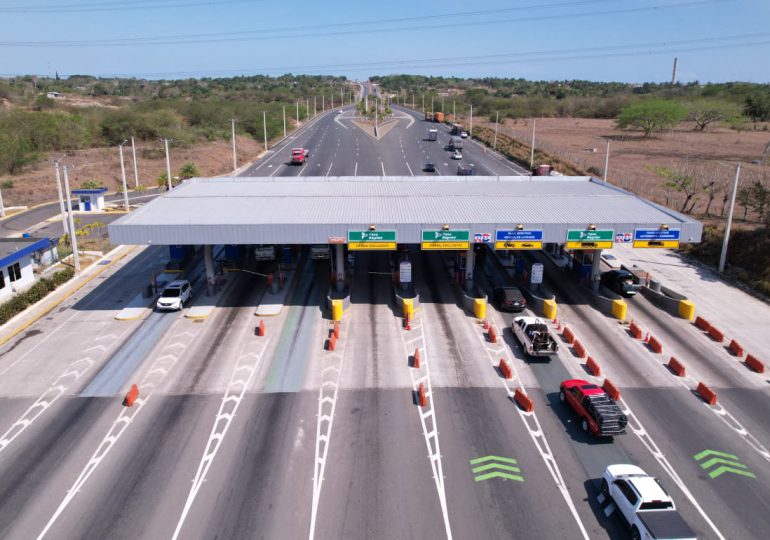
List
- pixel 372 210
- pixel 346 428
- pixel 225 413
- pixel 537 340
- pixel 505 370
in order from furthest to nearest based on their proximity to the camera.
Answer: pixel 372 210
pixel 537 340
pixel 505 370
pixel 225 413
pixel 346 428

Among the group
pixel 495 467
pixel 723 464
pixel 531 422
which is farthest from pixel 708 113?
pixel 495 467

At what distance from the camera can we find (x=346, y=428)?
83.2ft

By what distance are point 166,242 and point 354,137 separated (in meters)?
100

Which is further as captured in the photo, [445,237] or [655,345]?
[445,237]

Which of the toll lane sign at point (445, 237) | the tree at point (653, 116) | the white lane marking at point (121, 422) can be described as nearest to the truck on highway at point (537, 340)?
the toll lane sign at point (445, 237)

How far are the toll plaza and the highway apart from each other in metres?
5.29

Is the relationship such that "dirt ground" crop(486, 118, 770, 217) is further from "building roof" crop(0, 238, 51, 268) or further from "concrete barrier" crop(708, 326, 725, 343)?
"building roof" crop(0, 238, 51, 268)

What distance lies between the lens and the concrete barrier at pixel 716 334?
1358 inches

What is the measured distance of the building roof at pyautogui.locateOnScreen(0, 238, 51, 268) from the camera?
39.7 m

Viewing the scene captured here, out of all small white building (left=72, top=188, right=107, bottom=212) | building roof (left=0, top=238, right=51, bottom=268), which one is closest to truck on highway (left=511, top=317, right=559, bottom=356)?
building roof (left=0, top=238, right=51, bottom=268)

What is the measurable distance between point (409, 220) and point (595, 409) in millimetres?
17877

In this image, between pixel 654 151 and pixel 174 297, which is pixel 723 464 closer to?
pixel 174 297

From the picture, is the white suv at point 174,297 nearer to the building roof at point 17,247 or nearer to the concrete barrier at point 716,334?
the building roof at point 17,247

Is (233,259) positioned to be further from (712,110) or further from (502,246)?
(712,110)
